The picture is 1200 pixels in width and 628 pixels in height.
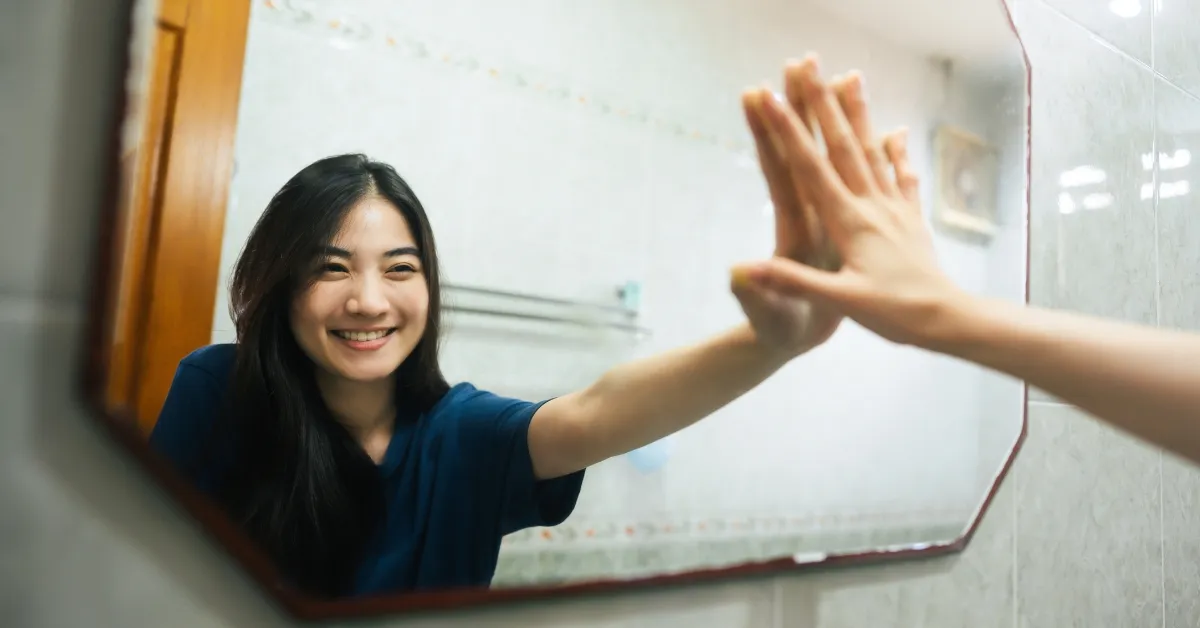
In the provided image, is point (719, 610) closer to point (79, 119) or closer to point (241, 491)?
point (241, 491)

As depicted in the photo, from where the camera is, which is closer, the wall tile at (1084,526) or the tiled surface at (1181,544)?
the wall tile at (1084,526)

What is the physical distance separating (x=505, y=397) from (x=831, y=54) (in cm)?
51

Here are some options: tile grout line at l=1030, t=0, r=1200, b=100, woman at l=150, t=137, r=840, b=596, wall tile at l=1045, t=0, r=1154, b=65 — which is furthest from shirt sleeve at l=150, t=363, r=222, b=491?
wall tile at l=1045, t=0, r=1154, b=65

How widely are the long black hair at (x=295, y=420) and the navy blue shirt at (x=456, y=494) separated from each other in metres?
0.02

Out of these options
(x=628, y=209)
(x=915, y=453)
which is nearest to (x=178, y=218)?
(x=628, y=209)

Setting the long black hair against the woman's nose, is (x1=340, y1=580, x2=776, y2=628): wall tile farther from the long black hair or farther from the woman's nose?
the woman's nose

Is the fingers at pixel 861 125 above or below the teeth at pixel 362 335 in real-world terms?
above

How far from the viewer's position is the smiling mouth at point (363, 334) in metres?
0.52

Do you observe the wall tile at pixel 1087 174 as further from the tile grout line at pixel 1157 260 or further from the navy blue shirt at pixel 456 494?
the navy blue shirt at pixel 456 494

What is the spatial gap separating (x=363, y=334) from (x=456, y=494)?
136 millimetres

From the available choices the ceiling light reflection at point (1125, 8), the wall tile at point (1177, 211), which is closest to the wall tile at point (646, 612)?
the wall tile at point (1177, 211)

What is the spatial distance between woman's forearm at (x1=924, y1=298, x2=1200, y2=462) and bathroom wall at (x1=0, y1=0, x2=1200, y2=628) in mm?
355

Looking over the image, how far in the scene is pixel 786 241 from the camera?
0.60m

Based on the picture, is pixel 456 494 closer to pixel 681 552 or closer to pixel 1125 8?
pixel 681 552
